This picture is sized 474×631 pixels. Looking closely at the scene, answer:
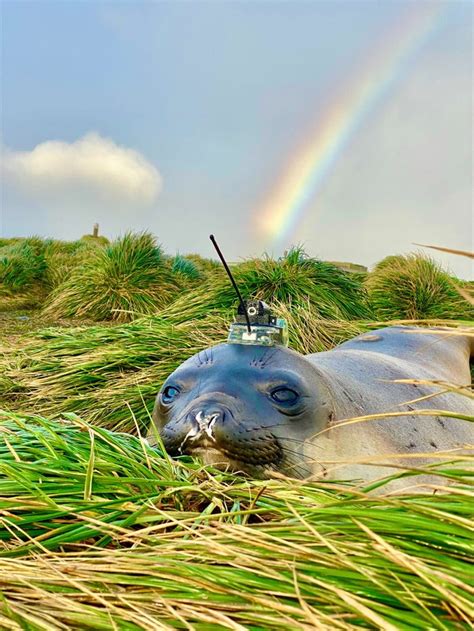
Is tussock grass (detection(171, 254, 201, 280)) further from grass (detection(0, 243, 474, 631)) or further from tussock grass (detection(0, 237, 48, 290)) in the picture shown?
grass (detection(0, 243, 474, 631))

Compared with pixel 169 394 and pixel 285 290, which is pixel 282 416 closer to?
pixel 169 394

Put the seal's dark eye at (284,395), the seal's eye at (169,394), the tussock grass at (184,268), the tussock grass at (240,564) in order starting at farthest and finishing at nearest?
1. the tussock grass at (184,268)
2. the seal's eye at (169,394)
3. the seal's dark eye at (284,395)
4. the tussock grass at (240,564)

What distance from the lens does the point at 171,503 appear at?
178 cm

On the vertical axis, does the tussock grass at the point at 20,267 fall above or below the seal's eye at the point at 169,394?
above

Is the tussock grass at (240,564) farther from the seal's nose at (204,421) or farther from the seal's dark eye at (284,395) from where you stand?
the seal's dark eye at (284,395)

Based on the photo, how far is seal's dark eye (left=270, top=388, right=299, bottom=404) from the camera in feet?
7.93

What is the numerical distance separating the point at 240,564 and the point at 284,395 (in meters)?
1.18

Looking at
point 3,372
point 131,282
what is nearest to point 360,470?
point 3,372

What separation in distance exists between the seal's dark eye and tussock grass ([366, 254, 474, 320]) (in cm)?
649

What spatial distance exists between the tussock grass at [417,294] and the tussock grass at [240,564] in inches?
292

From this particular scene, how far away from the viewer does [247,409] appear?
2.30m

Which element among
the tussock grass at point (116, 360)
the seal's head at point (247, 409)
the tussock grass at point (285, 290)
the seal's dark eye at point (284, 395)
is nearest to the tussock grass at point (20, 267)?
the tussock grass at point (116, 360)

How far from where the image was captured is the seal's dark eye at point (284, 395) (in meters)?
2.42

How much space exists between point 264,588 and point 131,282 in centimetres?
810
